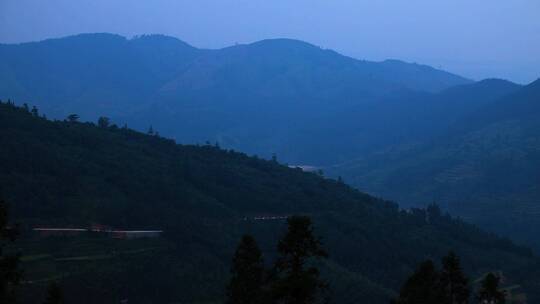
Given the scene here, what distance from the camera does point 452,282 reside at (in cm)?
2672

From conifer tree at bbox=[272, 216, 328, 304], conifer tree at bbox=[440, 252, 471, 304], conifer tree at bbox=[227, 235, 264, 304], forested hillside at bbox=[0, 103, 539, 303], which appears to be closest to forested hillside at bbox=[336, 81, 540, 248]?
forested hillside at bbox=[0, 103, 539, 303]

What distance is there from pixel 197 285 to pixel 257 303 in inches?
1285

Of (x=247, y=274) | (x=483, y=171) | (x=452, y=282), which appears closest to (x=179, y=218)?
(x=452, y=282)

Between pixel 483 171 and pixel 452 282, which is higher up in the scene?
pixel 483 171

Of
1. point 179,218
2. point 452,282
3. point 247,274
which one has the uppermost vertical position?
point 179,218

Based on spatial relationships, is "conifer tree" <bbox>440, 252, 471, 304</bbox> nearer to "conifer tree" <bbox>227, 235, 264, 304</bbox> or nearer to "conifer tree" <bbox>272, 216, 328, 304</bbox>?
"conifer tree" <bbox>227, 235, 264, 304</bbox>

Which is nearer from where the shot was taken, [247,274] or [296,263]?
[296,263]

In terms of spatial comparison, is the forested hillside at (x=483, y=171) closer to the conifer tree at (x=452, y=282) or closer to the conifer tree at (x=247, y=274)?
the conifer tree at (x=452, y=282)

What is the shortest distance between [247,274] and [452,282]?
7.04 m

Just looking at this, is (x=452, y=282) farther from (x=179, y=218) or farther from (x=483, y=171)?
(x=483, y=171)

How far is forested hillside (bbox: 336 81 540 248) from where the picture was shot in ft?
428

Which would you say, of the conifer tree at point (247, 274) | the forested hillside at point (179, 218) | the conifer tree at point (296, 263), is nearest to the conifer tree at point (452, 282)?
the conifer tree at point (247, 274)

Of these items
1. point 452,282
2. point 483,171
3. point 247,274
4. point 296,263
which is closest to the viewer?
point 296,263

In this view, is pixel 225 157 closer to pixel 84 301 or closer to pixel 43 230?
pixel 43 230
